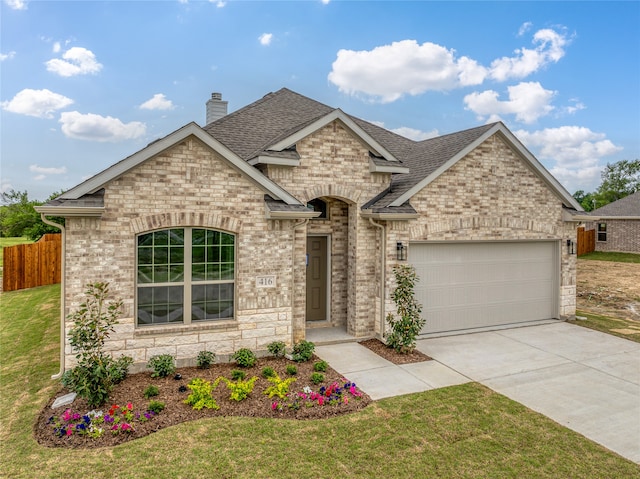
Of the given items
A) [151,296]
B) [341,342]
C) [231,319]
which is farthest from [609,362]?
[151,296]

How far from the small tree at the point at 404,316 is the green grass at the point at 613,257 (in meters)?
23.3

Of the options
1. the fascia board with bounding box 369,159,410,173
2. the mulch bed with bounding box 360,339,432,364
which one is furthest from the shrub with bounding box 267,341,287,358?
the fascia board with bounding box 369,159,410,173

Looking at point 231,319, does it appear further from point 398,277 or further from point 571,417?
point 571,417

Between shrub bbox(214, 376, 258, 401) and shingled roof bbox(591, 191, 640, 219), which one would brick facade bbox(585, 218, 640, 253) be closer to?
shingled roof bbox(591, 191, 640, 219)

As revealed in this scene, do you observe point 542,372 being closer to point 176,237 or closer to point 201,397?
point 201,397

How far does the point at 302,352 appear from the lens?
8.59 m

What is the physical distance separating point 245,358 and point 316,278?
11.0ft

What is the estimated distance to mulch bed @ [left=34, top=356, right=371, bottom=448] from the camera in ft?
18.0

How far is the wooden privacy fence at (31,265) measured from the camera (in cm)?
1702

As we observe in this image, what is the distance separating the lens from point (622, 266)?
2359 centimetres

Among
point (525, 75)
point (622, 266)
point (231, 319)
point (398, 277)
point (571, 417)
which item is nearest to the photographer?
point (571, 417)

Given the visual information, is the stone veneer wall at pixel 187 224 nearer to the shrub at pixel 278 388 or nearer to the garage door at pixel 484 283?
the shrub at pixel 278 388

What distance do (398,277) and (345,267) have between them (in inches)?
69.3

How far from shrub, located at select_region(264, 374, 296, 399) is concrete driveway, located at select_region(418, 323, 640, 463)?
11.5 feet
